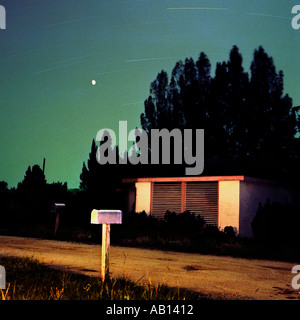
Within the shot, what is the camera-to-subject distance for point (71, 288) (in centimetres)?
654

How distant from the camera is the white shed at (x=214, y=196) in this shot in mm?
18109

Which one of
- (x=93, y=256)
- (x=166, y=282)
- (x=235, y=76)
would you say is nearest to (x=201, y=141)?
(x=235, y=76)

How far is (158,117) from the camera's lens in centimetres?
4159

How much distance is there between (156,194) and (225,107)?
2021 centimetres

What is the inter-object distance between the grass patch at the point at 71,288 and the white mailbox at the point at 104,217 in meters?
0.99

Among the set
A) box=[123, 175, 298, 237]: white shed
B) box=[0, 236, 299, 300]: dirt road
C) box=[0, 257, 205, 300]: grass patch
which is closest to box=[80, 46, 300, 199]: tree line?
box=[123, 175, 298, 237]: white shed

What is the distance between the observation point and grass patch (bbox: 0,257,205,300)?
235 inches

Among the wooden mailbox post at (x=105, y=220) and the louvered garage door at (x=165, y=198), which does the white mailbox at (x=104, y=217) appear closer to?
the wooden mailbox post at (x=105, y=220)

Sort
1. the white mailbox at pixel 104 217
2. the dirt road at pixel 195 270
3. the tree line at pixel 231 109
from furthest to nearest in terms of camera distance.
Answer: the tree line at pixel 231 109, the dirt road at pixel 195 270, the white mailbox at pixel 104 217

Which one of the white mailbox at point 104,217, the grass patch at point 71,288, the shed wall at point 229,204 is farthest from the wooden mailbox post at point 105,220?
the shed wall at point 229,204

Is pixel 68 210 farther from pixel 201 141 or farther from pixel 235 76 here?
pixel 235 76

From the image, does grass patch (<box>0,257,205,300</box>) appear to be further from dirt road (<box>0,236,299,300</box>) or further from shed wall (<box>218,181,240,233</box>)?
shed wall (<box>218,181,240,233</box>)

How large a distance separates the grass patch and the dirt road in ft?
2.38

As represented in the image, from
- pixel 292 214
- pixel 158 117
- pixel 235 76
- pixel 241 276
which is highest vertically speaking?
pixel 235 76
